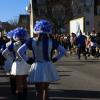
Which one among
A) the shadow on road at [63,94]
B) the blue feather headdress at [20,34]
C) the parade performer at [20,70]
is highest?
the blue feather headdress at [20,34]

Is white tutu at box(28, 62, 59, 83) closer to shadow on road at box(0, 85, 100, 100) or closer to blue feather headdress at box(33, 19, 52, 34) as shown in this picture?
blue feather headdress at box(33, 19, 52, 34)

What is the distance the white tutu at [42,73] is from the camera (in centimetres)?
941

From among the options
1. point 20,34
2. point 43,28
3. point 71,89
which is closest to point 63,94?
point 71,89

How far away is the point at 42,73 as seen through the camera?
9.41 m

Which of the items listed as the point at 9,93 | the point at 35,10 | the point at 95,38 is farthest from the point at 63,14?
the point at 9,93

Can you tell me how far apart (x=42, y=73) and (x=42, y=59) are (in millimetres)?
277

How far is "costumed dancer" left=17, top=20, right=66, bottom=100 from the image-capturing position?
30.9 ft

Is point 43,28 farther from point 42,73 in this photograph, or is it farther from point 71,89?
point 71,89

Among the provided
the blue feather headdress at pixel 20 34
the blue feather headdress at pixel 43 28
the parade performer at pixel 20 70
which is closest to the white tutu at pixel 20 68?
the parade performer at pixel 20 70

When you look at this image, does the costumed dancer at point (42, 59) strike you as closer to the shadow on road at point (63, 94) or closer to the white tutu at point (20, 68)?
the white tutu at point (20, 68)

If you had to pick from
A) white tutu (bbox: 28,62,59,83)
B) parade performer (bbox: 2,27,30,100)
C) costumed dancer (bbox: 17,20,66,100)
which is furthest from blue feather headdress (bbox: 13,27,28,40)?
white tutu (bbox: 28,62,59,83)

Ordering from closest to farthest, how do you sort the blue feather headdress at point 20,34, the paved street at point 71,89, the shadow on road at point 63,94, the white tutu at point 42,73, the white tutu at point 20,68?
1. the white tutu at point 42,73
2. the blue feather headdress at point 20,34
3. the white tutu at point 20,68
4. the shadow on road at point 63,94
5. the paved street at point 71,89

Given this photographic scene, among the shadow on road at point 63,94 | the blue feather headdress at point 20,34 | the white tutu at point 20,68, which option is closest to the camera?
the blue feather headdress at point 20,34

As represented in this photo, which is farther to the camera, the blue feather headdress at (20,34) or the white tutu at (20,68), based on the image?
the white tutu at (20,68)
